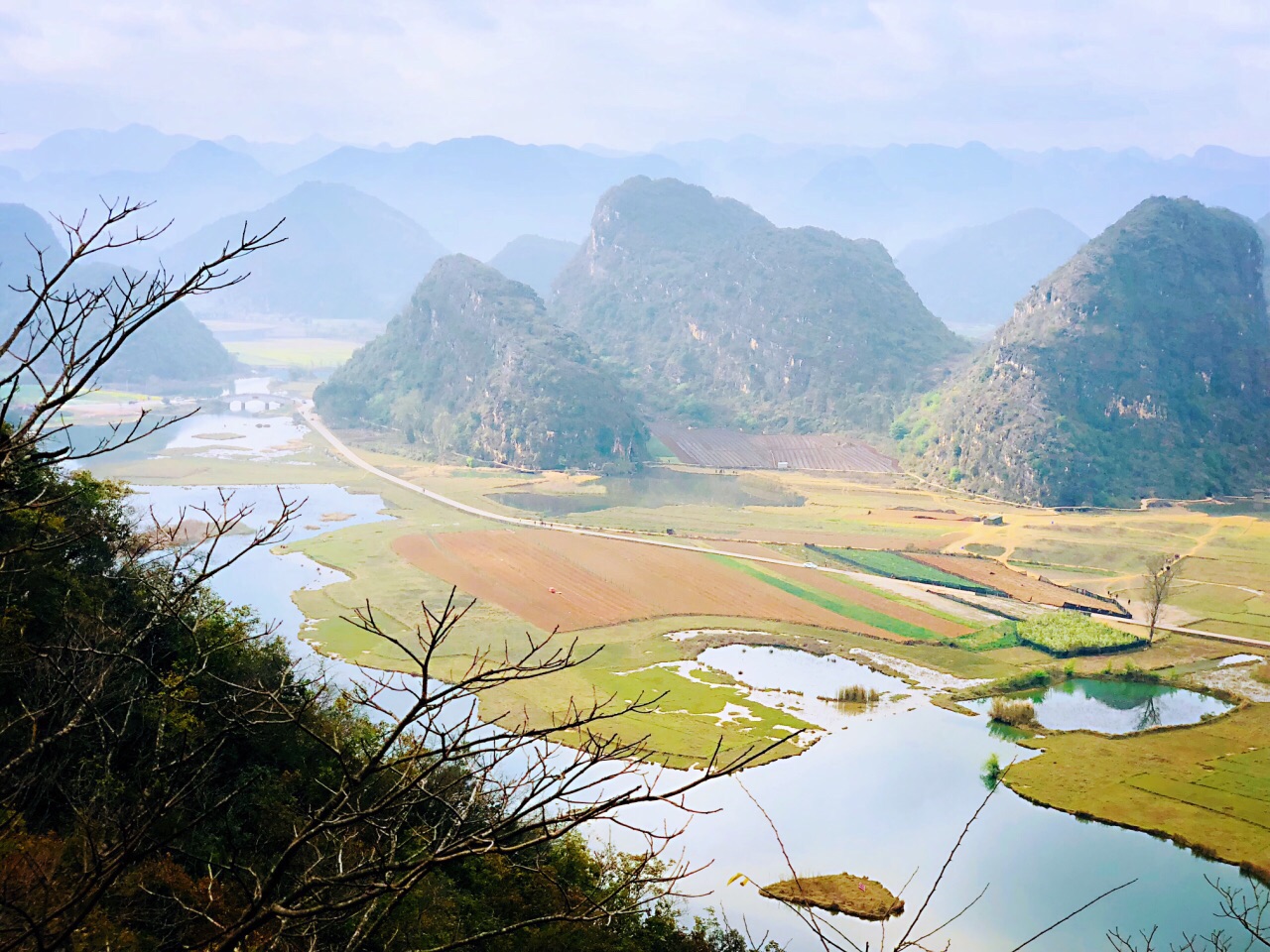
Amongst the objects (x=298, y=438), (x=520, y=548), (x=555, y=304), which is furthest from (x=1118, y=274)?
(x=555, y=304)

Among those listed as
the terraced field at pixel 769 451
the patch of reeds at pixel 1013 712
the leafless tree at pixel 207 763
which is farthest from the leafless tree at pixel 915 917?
the terraced field at pixel 769 451

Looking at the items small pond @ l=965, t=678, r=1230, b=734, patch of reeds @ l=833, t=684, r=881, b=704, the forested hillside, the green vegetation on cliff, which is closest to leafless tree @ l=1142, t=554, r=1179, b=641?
small pond @ l=965, t=678, r=1230, b=734

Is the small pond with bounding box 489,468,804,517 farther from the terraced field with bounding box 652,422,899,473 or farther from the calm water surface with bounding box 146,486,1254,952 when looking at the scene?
the calm water surface with bounding box 146,486,1254,952

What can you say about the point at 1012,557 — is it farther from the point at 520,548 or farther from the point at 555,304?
the point at 555,304

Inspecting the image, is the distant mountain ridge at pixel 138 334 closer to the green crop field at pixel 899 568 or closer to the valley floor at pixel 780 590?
the valley floor at pixel 780 590

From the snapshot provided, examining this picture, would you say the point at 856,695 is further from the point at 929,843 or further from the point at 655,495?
the point at 655,495
